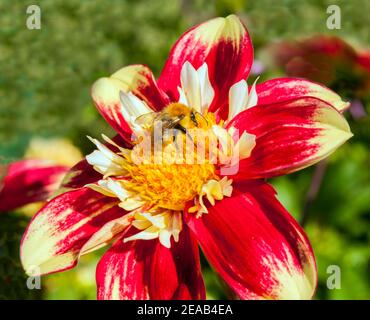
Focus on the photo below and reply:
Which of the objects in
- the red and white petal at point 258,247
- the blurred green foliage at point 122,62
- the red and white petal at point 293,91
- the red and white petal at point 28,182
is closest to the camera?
the red and white petal at point 258,247

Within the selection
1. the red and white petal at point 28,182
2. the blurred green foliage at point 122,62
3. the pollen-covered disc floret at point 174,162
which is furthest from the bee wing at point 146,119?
the blurred green foliage at point 122,62

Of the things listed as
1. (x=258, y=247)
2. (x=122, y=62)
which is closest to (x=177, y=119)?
(x=258, y=247)

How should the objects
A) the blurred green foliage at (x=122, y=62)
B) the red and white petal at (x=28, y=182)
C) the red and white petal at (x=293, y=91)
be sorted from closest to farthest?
the red and white petal at (x=293, y=91), the red and white petal at (x=28, y=182), the blurred green foliage at (x=122, y=62)

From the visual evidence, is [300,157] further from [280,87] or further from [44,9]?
[44,9]

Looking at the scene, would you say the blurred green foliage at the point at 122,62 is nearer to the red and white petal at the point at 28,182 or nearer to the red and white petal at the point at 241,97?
the red and white petal at the point at 28,182

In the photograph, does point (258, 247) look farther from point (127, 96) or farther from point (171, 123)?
point (127, 96)

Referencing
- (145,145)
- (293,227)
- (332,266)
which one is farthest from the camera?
(332,266)
